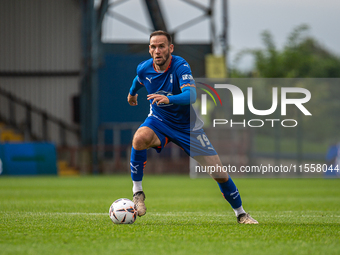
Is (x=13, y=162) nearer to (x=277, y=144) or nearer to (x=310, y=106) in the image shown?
(x=277, y=144)

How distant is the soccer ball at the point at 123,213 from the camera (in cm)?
530

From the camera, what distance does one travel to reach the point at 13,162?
59.1 ft

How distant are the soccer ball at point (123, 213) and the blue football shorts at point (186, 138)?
818 millimetres

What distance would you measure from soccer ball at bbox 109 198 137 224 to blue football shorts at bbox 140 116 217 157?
2.68ft

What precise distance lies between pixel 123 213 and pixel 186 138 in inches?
43.8

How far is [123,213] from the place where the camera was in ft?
17.4

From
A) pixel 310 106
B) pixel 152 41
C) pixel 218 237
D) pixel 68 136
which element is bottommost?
pixel 68 136

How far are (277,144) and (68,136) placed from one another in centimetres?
1072

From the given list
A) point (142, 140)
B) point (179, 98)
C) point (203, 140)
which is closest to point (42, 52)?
point (142, 140)

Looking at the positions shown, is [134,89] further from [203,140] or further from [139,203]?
[139,203]

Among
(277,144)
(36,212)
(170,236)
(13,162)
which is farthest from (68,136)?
(170,236)

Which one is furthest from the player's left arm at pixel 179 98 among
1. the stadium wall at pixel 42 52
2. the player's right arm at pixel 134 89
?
the stadium wall at pixel 42 52

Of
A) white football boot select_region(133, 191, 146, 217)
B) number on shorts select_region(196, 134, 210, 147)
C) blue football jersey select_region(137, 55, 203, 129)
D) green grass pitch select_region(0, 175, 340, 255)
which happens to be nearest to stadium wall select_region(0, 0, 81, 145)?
green grass pitch select_region(0, 175, 340, 255)

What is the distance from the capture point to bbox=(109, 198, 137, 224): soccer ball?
530cm
